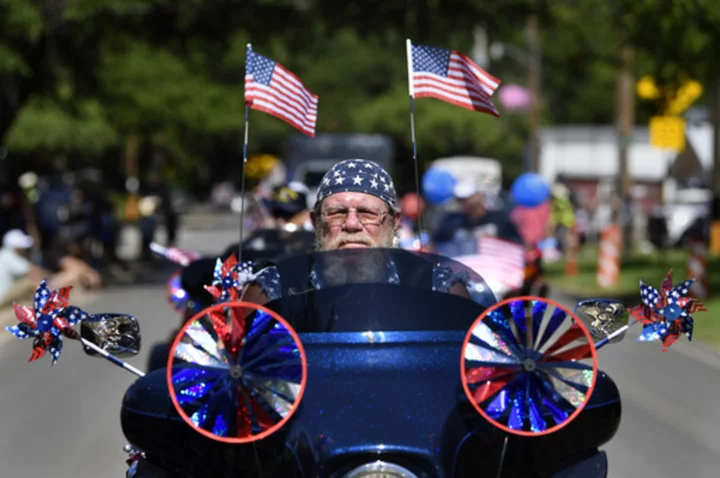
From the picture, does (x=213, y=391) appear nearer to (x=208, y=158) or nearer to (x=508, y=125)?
(x=508, y=125)

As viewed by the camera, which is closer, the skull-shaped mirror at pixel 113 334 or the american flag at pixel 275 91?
the skull-shaped mirror at pixel 113 334

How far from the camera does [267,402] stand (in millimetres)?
3891

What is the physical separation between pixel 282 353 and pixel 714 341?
12211 millimetres

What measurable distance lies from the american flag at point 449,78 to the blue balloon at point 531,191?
13114 mm

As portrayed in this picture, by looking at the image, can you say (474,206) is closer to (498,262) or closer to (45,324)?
(498,262)

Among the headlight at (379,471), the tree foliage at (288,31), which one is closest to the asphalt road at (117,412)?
the tree foliage at (288,31)

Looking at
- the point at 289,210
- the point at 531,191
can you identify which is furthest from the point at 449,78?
the point at 531,191

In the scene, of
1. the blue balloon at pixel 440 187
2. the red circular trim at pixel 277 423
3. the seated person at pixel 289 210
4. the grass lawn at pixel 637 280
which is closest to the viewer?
the red circular trim at pixel 277 423

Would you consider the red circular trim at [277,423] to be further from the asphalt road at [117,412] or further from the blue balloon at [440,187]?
the blue balloon at [440,187]

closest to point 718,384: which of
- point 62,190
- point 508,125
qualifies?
point 62,190

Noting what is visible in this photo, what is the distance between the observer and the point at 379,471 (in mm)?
3719

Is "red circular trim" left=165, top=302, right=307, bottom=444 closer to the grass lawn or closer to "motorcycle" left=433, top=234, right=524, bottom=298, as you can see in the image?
"motorcycle" left=433, top=234, right=524, bottom=298

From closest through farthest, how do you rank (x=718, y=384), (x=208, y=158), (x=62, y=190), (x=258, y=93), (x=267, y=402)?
(x=267, y=402) → (x=258, y=93) → (x=718, y=384) → (x=62, y=190) → (x=208, y=158)

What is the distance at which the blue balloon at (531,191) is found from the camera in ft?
63.6
